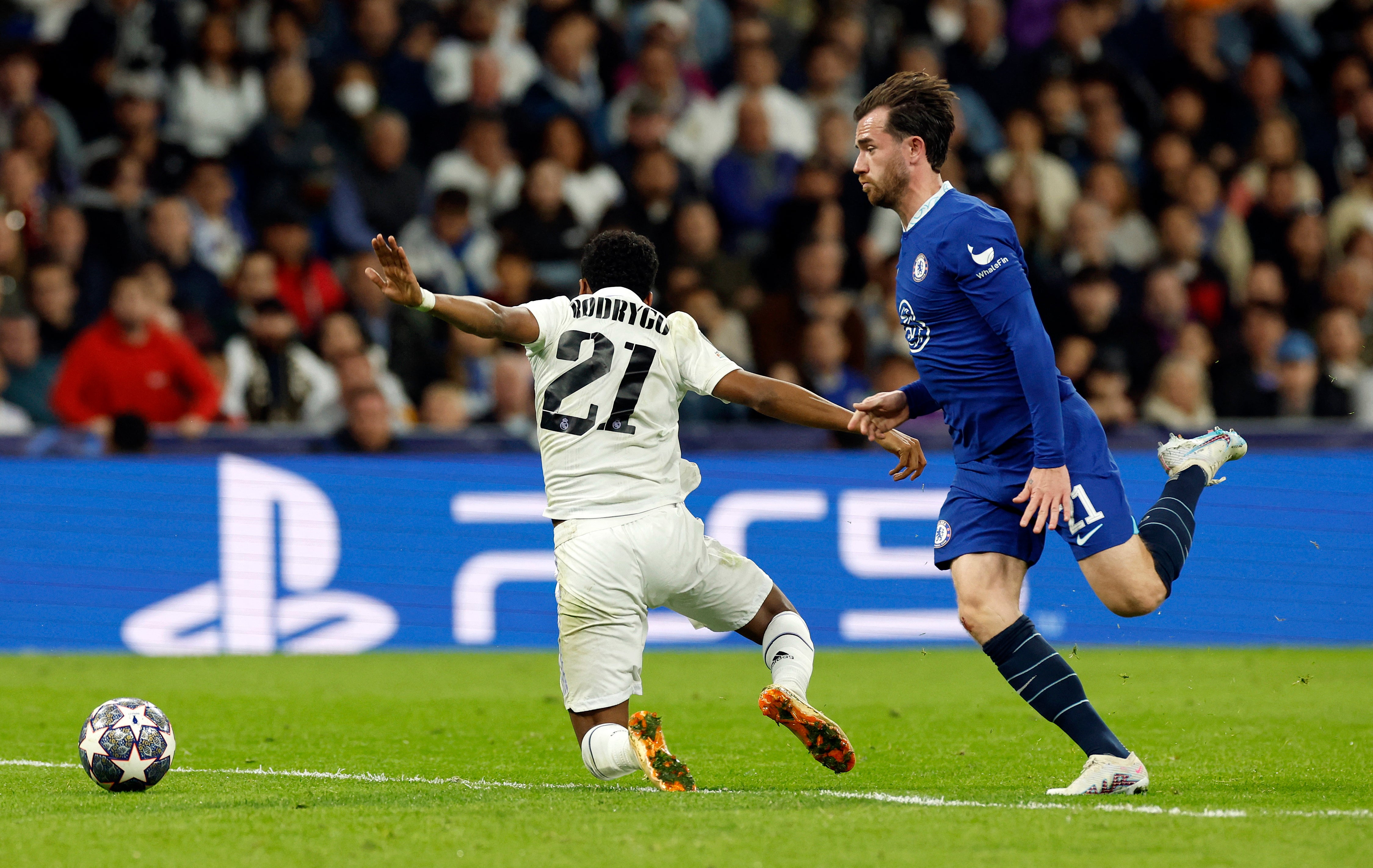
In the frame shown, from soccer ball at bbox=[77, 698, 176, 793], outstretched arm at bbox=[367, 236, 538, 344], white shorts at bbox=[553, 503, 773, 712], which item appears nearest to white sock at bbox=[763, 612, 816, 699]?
white shorts at bbox=[553, 503, 773, 712]

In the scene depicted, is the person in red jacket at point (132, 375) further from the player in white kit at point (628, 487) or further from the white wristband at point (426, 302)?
the white wristband at point (426, 302)

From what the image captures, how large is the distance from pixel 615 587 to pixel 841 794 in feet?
3.53

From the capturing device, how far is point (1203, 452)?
685cm

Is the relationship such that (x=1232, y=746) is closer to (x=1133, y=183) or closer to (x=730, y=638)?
(x=730, y=638)

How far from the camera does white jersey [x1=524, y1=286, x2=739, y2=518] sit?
626cm

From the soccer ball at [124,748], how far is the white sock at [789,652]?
222 cm

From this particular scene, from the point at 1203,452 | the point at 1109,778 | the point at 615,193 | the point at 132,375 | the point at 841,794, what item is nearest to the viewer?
the point at 1109,778

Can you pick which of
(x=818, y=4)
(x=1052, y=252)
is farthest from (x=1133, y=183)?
(x=818, y=4)

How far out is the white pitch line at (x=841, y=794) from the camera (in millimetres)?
5289

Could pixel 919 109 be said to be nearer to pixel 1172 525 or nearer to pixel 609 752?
pixel 1172 525

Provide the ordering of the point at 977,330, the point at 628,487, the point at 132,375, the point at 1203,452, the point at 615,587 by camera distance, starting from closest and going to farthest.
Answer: the point at 977,330, the point at 615,587, the point at 628,487, the point at 1203,452, the point at 132,375

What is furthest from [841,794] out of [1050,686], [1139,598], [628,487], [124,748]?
[124,748]

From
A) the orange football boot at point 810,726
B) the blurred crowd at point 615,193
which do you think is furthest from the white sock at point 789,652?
the blurred crowd at point 615,193

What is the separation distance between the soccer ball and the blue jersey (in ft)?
9.95
